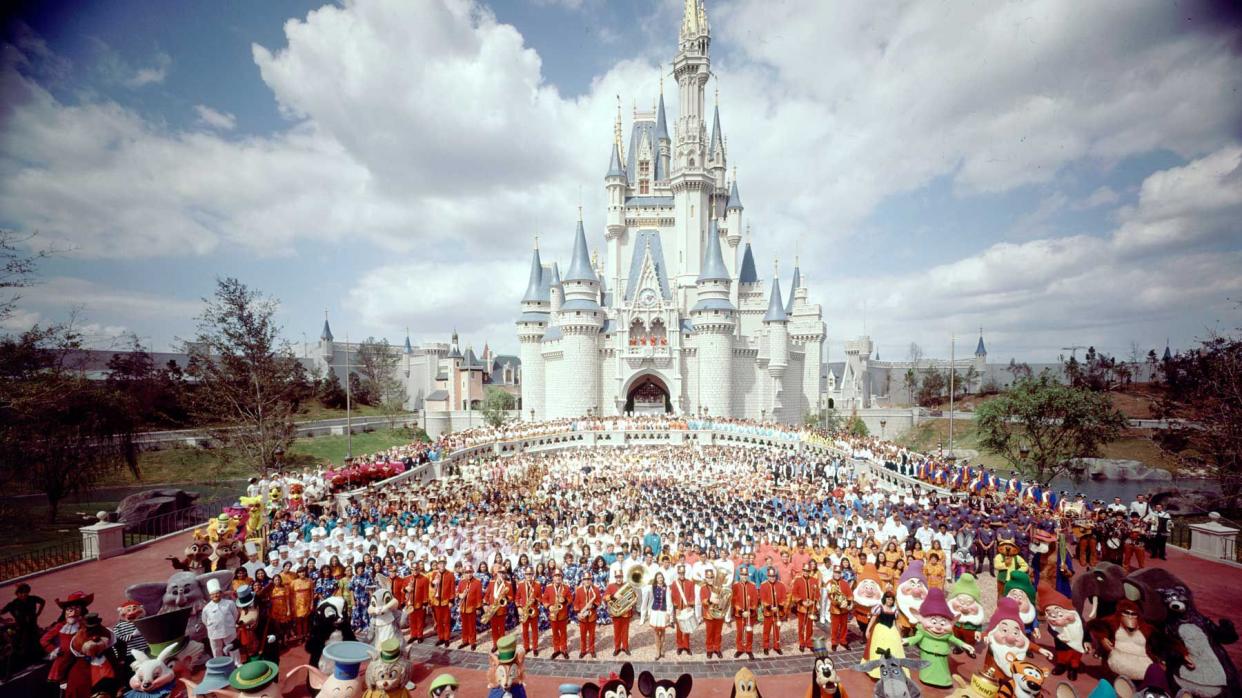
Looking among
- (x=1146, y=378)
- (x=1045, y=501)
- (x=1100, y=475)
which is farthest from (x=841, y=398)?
(x=1045, y=501)

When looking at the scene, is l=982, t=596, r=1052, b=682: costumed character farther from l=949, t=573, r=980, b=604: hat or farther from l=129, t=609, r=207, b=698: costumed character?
l=129, t=609, r=207, b=698: costumed character

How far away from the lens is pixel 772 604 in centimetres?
812

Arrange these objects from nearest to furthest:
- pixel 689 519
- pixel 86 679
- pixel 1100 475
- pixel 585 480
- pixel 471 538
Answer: pixel 86 679 < pixel 471 538 < pixel 689 519 < pixel 585 480 < pixel 1100 475

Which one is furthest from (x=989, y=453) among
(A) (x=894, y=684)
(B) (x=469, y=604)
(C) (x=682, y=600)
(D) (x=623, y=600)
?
(B) (x=469, y=604)

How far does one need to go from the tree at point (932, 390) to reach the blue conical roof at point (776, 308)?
Answer: 3843cm

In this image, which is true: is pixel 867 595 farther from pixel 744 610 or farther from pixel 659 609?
pixel 659 609

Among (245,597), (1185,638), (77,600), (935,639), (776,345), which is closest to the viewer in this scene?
(1185,638)

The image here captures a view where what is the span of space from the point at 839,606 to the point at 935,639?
5.36 feet

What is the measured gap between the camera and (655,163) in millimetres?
46094

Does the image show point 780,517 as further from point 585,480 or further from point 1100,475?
point 1100,475

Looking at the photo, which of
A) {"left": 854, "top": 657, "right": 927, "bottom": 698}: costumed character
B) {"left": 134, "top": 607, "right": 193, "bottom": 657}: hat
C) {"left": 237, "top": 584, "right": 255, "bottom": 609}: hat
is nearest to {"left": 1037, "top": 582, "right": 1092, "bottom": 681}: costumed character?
{"left": 854, "top": 657, "right": 927, "bottom": 698}: costumed character

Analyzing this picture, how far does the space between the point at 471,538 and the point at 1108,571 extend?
36.9ft

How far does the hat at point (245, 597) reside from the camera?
277 inches

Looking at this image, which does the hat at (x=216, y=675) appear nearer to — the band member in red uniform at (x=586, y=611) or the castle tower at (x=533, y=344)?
the band member in red uniform at (x=586, y=611)
